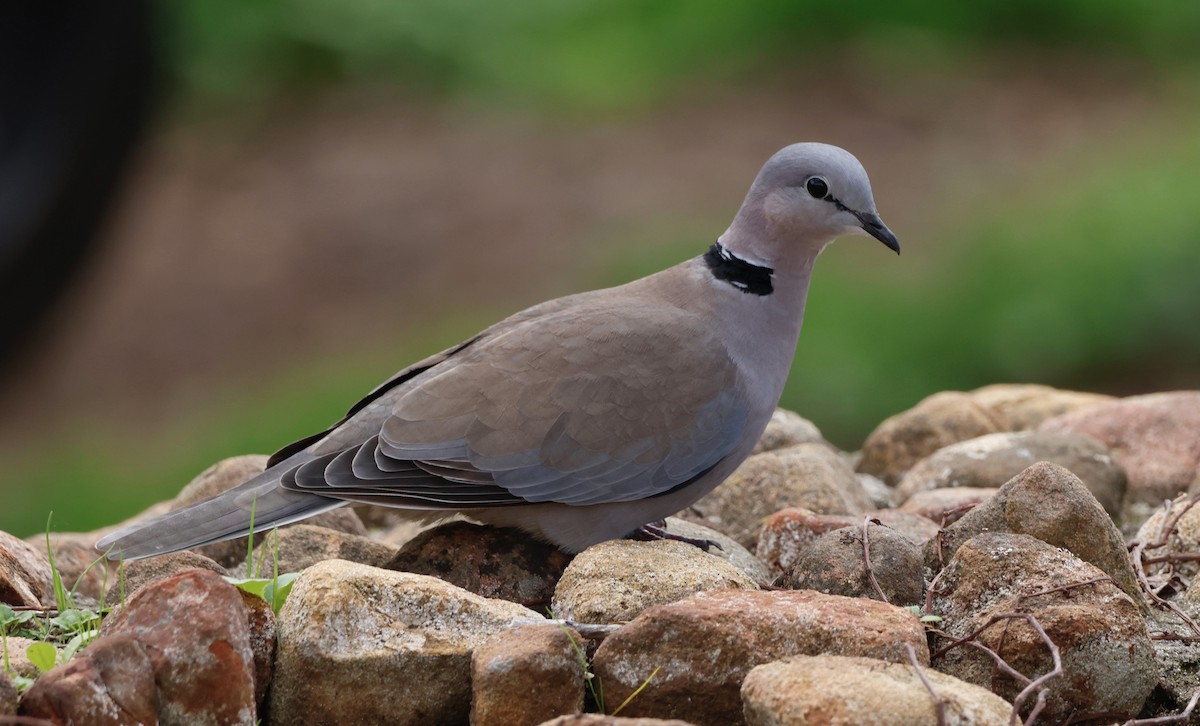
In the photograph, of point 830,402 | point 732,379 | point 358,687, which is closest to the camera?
point 358,687

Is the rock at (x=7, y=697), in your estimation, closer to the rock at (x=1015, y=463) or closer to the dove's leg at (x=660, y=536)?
the dove's leg at (x=660, y=536)

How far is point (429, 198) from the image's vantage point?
346 inches

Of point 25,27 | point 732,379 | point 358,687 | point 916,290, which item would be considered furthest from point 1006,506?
point 25,27

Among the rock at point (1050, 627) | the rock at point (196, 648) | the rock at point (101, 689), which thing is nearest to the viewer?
the rock at point (101, 689)

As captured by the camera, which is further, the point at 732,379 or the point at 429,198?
the point at 429,198

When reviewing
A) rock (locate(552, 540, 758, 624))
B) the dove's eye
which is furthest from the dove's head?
rock (locate(552, 540, 758, 624))

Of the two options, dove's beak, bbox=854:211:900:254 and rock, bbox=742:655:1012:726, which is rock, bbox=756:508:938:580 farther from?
rock, bbox=742:655:1012:726

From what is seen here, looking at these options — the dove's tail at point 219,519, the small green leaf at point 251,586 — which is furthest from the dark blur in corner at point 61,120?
the small green leaf at point 251,586

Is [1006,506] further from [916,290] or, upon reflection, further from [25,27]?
[25,27]

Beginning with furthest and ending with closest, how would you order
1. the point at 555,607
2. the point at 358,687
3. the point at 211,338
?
the point at 211,338 → the point at 555,607 → the point at 358,687

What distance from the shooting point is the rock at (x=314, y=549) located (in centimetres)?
325

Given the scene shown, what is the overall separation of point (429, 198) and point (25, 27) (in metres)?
2.51

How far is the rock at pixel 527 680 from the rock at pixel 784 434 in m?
2.02

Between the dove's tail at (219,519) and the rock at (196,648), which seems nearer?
the rock at (196,648)
